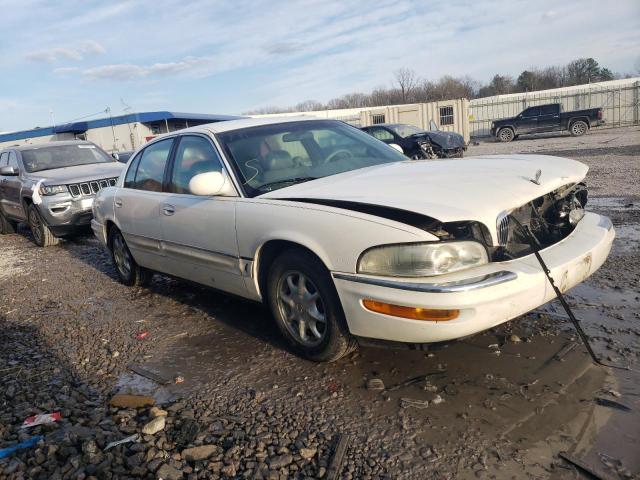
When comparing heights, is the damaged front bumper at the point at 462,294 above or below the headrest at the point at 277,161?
below

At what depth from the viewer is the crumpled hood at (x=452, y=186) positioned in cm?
283

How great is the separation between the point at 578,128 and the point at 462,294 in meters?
27.1

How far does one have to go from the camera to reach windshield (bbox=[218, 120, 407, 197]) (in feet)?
12.6

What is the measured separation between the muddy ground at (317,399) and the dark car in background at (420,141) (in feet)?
40.3

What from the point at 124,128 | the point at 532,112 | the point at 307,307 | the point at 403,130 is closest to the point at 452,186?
the point at 307,307

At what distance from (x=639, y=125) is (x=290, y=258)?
33528mm

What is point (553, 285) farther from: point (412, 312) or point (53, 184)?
point (53, 184)

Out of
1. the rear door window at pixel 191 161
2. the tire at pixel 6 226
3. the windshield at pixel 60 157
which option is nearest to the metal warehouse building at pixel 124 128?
the tire at pixel 6 226

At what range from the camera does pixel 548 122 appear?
87.6ft

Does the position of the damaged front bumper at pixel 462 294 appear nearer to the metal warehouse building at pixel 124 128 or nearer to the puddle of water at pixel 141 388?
the puddle of water at pixel 141 388

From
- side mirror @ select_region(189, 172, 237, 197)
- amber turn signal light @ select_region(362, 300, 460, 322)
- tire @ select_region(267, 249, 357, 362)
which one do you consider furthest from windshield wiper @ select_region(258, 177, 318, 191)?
amber turn signal light @ select_region(362, 300, 460, 322)

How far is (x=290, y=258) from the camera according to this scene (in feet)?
10.8

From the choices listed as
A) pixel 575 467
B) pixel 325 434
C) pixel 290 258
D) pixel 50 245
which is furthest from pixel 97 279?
pixel 575 467

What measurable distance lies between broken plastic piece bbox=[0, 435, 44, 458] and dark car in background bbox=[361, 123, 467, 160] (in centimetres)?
1473
